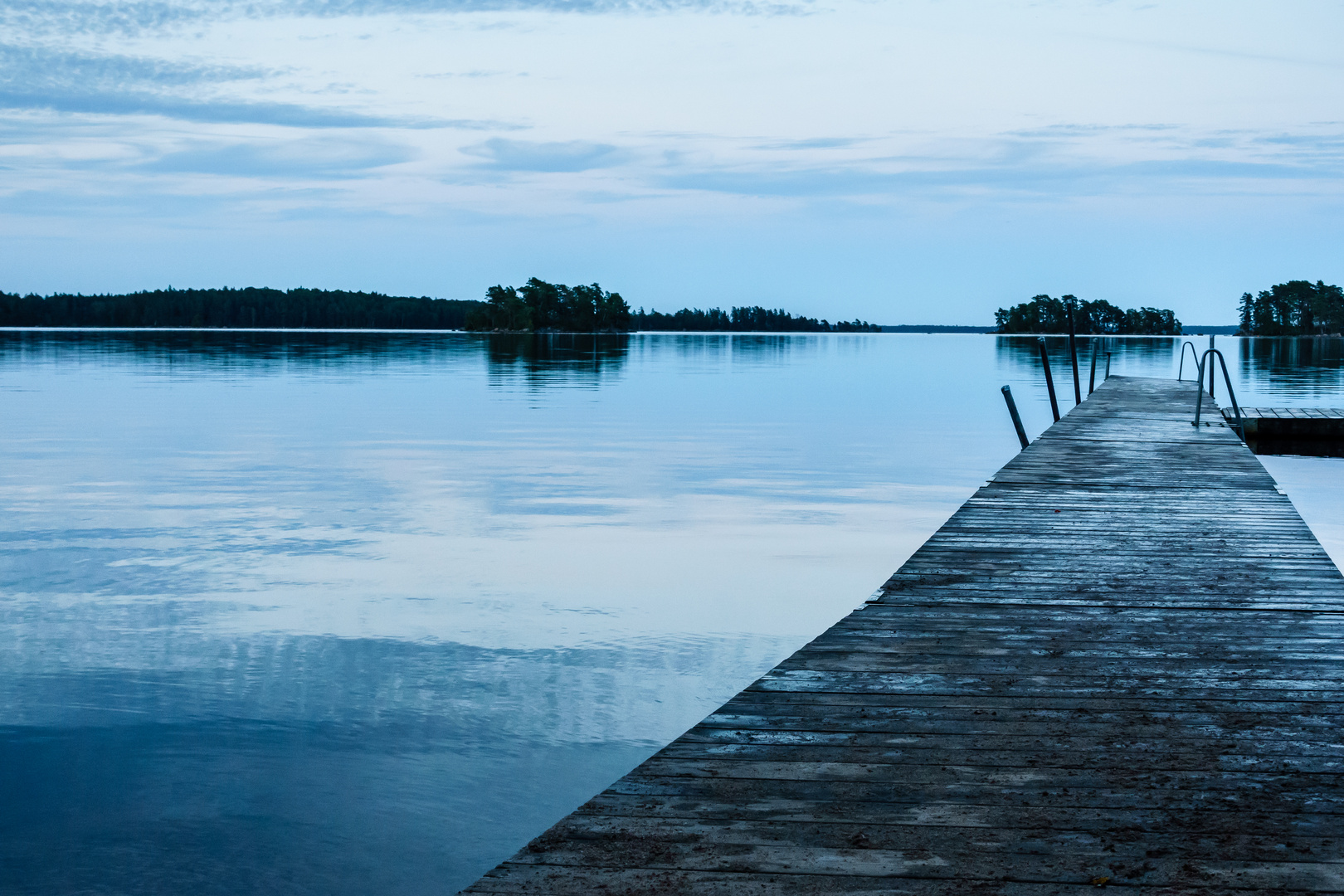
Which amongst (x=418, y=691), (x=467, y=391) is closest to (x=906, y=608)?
(x=418, y=691)

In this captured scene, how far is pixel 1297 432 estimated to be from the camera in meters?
22.7

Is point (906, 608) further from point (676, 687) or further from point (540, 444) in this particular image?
point (540, 444)

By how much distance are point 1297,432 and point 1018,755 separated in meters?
21.9

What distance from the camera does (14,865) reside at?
5375 mm

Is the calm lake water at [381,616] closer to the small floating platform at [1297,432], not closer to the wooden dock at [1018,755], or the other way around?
the small floating platform at [1297,432]

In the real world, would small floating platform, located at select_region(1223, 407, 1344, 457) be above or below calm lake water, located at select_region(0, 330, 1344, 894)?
above

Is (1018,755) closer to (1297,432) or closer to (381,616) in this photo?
(381,616)

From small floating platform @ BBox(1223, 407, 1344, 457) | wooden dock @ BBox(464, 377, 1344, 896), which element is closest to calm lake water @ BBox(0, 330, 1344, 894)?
small floating platform @ BBox(1223, 407, 1344, 457)

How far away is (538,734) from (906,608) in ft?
7.98

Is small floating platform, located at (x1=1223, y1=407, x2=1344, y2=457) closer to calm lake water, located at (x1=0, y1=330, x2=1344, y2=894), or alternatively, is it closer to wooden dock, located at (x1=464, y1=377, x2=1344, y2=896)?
calm lake water, located at (x1=0, y1=330, x2=1344, y2=894)

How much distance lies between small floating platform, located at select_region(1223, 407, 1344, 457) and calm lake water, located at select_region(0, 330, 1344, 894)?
0.66 meters

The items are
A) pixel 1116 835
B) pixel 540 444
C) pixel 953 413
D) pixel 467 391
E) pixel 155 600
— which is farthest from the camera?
pixel 467 391

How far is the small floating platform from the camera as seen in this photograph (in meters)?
22.6

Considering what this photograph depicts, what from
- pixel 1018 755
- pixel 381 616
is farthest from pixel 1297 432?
pixel 1018 755
